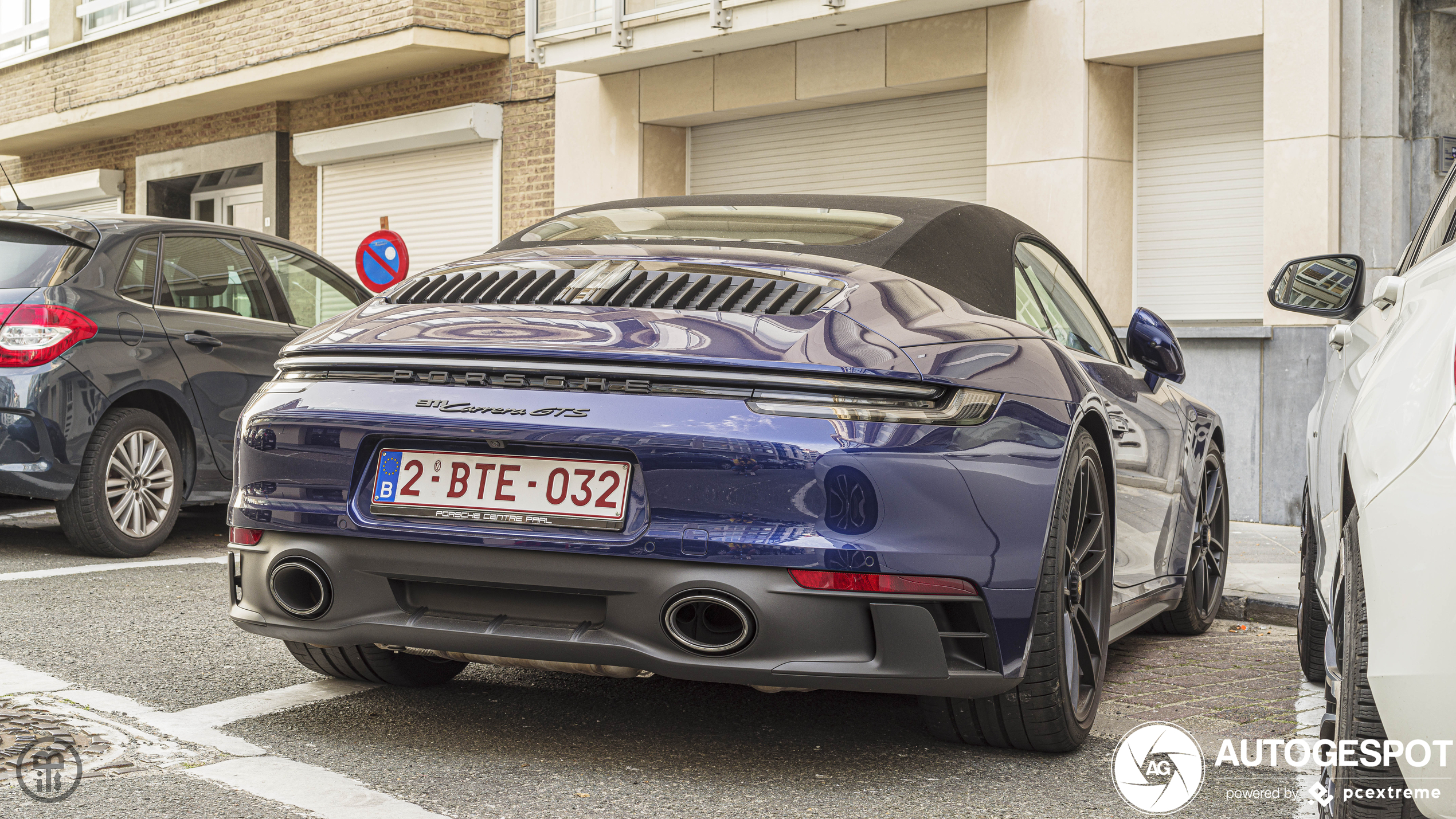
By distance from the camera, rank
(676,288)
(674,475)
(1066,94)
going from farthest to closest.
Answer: (1066,94) < (676,288) < (674,475)

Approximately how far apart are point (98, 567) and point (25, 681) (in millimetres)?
2708

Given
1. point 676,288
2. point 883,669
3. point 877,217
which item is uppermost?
point 877,217

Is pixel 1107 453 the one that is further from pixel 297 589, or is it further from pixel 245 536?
pixel 245 536

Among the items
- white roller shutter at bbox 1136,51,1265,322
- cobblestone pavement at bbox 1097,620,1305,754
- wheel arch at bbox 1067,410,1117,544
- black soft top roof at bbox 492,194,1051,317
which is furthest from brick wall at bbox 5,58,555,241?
wheel arch at bbox 1067,410,1117,544

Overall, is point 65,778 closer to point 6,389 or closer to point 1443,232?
point 1443,232

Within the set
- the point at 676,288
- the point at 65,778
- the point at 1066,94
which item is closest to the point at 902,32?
the point at 1066,94

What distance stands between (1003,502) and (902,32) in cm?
Result: 1013

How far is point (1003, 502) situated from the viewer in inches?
130

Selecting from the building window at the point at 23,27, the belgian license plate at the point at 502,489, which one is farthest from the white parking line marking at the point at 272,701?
the building window at the point at 23,27

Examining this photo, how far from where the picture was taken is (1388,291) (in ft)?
10.7

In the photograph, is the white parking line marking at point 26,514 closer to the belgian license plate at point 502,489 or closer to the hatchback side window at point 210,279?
the hatchback side window at point 210,279

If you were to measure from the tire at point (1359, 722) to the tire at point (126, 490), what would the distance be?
6124 millimetres

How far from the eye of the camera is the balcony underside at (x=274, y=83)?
54.4ft

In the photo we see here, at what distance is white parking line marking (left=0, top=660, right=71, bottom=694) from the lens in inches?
165
